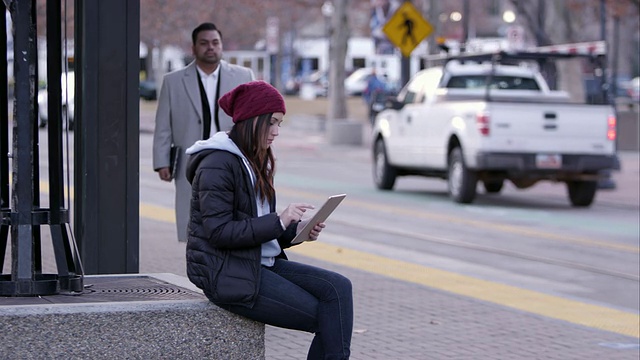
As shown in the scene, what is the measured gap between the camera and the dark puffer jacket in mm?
5445

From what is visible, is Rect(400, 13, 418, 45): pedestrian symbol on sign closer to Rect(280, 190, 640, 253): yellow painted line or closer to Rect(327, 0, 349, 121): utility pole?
Rect(280, 190, 640, 253): yellow painted line

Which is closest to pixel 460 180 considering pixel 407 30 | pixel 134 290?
pixel 407 30

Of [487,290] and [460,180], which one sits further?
[460,180]

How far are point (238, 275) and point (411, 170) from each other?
48.5 ft

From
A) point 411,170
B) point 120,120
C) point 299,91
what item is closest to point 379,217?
point 411,170

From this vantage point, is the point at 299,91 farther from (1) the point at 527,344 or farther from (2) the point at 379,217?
(1) the point at 527,344

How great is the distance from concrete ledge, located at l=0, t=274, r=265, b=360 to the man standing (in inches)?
118

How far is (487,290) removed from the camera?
34.4 ft

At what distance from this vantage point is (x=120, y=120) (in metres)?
7.61

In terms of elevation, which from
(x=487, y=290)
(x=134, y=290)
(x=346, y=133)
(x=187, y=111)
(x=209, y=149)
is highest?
(x=187, y=111)

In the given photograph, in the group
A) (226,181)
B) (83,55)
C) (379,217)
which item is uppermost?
(83,55)

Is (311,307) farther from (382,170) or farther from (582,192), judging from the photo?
(382,170)

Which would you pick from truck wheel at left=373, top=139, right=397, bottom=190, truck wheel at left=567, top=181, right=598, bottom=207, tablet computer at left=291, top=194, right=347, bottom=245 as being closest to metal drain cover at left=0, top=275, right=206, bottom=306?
tablet computer at left=291, top=194, right=347, bottom=245

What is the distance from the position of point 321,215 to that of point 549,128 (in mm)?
12639
